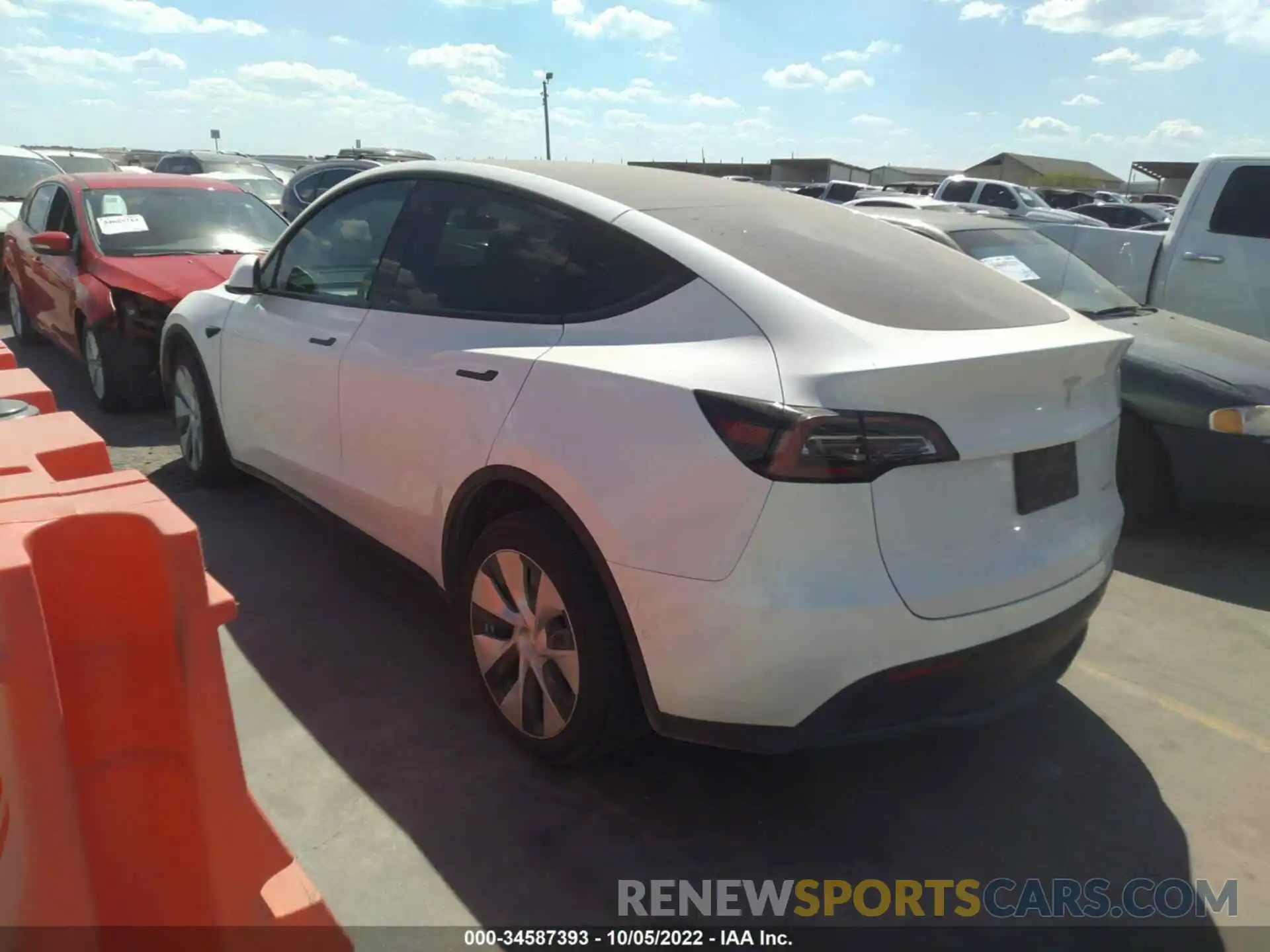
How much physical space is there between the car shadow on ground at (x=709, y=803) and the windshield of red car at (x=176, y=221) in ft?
15.0

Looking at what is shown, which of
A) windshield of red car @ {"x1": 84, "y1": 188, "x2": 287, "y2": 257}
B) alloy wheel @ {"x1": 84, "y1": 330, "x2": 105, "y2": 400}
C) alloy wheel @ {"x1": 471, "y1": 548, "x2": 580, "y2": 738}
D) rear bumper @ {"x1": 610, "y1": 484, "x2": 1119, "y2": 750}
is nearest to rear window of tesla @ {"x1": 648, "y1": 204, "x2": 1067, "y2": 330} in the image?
rear bumper @ {"x1": 610, "y1": 484, "x2": 1119, "y2": 750}

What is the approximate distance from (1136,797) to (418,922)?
2107mm

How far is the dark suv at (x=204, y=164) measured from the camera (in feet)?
67.2

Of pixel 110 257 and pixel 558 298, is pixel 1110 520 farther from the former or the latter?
A: pixel 110 257

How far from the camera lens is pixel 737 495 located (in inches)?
90.6

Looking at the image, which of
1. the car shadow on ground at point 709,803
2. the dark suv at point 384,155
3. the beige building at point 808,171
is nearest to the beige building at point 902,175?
the beige building at point 808,171

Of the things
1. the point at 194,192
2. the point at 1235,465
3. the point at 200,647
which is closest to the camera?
the point at 200,647

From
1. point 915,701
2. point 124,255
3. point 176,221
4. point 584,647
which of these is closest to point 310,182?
point 176,221

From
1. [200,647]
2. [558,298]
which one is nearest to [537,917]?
[200,647]

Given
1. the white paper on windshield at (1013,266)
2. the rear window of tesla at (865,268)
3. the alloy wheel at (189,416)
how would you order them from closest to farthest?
1. the rear window of tesla at (865,268)
2. the alloy wheel at (189,416)
3. the white paper on windshield at (1013,266)

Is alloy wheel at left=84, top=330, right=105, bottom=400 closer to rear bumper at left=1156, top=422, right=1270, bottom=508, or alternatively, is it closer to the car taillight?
the car taillight

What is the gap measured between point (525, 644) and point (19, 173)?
12.7 m

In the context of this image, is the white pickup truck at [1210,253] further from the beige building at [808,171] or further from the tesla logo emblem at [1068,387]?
the beige building at [808,171]

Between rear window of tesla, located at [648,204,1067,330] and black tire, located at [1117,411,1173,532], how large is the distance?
2194 mm
